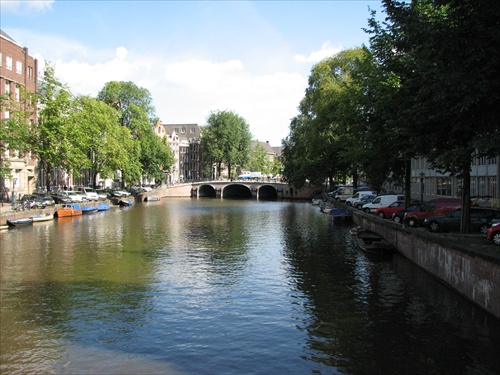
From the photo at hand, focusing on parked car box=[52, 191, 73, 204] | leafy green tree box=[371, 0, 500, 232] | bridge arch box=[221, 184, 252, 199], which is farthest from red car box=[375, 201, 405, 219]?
bridge arch box=[221, 184, 252, 199]

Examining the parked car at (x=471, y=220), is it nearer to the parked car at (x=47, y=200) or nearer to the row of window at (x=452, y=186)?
the row of window at (x=452, y=186)

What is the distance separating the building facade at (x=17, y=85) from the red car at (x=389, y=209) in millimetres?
39865

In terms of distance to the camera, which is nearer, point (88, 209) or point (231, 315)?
point (231, 315)

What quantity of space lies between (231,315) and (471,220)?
57.7 feet

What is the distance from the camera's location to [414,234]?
26672 millimetres

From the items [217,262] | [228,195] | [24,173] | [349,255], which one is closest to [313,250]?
[349,255]

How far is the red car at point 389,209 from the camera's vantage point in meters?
42.2

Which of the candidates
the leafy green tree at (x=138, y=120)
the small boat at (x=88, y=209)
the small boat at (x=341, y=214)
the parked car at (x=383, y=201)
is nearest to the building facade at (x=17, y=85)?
the small boat at (x=88, y=209)

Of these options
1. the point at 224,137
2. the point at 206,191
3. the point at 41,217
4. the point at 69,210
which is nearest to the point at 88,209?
the point at 69,210

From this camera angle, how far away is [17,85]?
199ft

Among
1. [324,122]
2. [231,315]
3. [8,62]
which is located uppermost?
[8,62]

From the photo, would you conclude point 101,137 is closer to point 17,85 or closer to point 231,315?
point 17,85

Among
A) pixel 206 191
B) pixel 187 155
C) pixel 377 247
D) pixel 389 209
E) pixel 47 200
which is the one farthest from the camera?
pixel 187 155

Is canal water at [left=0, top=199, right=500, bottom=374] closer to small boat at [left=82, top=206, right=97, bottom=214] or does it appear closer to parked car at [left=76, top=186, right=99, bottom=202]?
small boat at [left=82, top=206, right=97, bottom=214]
